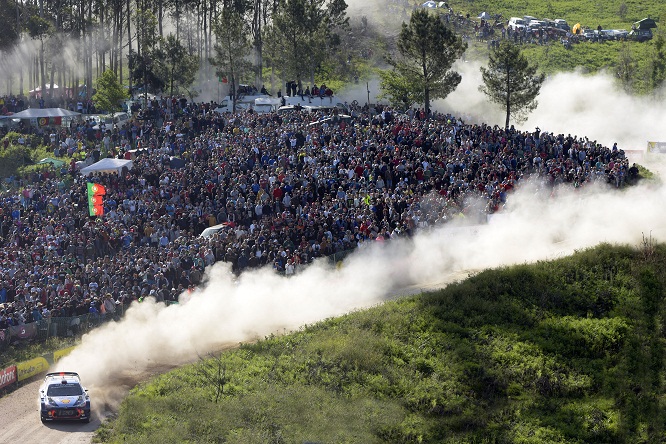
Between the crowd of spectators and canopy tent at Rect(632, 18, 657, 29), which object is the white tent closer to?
the crowd of spectators

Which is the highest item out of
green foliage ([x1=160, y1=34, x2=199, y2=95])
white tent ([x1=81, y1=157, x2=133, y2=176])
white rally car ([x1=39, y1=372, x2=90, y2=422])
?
green foliage ([x1=160, y1=34, x2=199, y2=95])

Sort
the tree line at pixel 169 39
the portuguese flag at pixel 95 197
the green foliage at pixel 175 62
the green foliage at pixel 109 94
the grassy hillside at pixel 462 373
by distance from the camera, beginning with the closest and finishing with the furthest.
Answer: the grassy hillside at pixel 462 373 → the portuguese flag at pixel 95 197 → the green foliage at pixel 109 94 → the green foliage at pixel 175 62 → the tree line at pixel 169 39

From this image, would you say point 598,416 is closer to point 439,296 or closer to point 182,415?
point 439,296

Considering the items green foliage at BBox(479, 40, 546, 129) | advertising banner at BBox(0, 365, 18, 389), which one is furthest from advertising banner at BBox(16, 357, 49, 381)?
green foliage at BBox(479, 40, 546, 129)

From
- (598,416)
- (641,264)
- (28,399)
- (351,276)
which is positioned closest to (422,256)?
(351,276)

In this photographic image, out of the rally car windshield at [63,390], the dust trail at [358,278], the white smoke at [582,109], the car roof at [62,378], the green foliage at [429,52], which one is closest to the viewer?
the rally car windshield at [63,390]

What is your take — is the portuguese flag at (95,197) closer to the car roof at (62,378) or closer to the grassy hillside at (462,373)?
the grassy hillside at (462,373)

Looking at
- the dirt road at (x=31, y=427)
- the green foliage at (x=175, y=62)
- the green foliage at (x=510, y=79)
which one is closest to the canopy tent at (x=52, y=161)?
the green foliage at (x=175, y=62)
